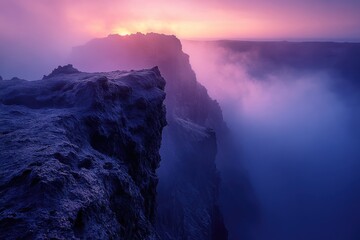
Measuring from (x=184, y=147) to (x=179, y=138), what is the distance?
2.29 metres

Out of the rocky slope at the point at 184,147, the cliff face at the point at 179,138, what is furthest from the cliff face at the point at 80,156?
the rocky slope at the point at 184,147

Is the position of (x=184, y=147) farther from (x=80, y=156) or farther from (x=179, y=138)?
(x=80, y=156)

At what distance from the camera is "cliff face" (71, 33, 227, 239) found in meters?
54.8

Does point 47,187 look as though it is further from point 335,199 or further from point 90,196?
point 335,199

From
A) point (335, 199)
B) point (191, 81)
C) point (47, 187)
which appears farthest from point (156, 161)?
point (335, 199)

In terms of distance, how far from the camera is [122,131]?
21234mm

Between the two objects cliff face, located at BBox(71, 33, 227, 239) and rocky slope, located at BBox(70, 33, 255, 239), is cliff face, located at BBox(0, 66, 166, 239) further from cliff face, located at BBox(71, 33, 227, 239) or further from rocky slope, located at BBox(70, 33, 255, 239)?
rocky slope, located at BBox(70, 33, 255, 239)

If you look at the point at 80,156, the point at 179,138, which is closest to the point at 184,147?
the point at 179,138

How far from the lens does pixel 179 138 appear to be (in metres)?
68.1

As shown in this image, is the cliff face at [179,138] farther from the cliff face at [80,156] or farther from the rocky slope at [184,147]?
the cliff face at [80,156]

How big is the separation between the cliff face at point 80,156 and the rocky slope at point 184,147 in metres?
26.5

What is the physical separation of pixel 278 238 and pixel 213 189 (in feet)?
214

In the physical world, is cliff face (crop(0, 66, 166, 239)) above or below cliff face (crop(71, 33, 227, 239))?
above

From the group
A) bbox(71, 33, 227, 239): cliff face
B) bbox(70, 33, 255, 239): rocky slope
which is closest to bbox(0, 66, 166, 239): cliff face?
bbox(71, 33, 227, 239): cliff face
